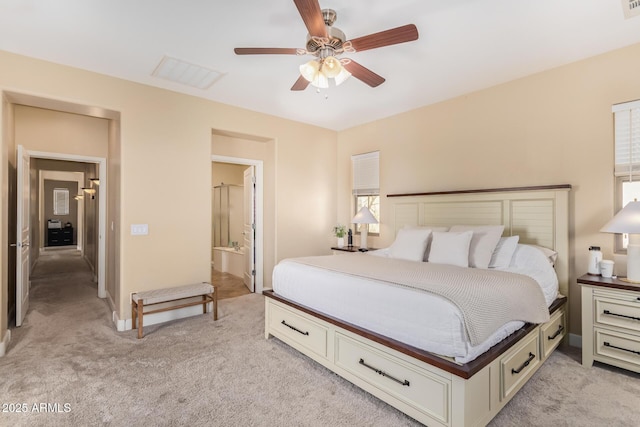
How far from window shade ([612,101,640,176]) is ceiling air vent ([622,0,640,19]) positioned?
0.78m

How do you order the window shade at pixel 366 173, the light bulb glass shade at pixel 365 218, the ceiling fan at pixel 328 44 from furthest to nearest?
the window shade at pixel 366 173
the light bulb glass shade at pixel 365 218
the ceiling fan at pixel 328 44

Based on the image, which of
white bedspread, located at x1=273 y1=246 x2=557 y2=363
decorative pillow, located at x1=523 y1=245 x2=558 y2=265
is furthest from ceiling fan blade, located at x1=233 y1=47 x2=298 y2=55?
decorative pillow, located at x1=523 y1=245 x2=558 y2=265

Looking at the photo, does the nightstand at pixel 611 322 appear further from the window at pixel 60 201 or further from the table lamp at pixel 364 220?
the window at pixel 60 201

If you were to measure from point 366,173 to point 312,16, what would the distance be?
3.45 metres

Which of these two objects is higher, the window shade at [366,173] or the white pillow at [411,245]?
the window shade at [366,173]

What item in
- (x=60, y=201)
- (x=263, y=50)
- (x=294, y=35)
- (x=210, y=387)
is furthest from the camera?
(x=60, y=201)

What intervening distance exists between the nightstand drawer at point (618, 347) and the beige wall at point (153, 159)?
4077 millimetres

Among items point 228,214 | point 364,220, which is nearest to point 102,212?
point 228,214

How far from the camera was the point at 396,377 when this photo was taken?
6.52 feet

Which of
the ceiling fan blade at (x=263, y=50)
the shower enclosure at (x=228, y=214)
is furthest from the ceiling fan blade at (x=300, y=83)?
the shower enclosure at (x=228, y=214)

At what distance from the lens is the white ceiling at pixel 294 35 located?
7.39 feet

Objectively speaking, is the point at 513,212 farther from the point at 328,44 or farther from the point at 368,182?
the point at 328,44

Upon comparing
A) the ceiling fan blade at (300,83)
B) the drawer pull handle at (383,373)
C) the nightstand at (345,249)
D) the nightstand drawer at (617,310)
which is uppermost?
the ceiling fan blade at (300,83)

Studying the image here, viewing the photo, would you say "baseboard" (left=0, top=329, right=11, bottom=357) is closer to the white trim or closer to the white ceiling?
A: the white ceiling
